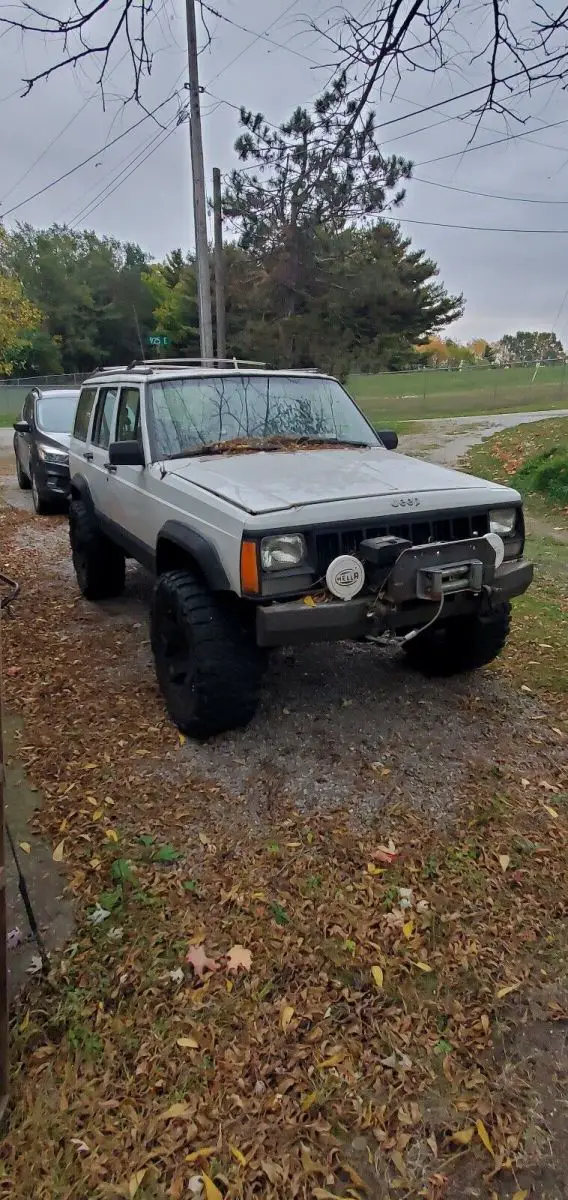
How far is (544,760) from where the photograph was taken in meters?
3.75

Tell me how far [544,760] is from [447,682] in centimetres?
87

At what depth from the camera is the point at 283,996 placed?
240 cm

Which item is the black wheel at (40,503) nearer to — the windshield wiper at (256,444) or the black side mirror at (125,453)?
the black side mirror at (125,453)

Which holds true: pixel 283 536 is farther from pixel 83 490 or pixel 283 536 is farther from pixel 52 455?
pixel 52 455

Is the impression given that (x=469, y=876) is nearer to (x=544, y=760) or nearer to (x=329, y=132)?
(x=544, y=760)

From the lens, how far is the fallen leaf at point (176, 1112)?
Result: 2027mm

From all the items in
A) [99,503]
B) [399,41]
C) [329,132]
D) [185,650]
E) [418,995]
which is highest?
[399,41]

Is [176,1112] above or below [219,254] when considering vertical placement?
below

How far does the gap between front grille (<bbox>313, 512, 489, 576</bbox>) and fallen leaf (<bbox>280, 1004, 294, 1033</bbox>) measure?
1686 millimetres

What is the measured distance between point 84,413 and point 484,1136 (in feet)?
18.5

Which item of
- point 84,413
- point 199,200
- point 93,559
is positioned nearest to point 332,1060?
point 93,559

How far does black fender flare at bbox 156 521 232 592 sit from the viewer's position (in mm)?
3383

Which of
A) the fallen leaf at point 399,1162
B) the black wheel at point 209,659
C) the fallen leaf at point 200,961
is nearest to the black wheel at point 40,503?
the black wheel at point 209,659

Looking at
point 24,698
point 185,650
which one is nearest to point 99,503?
point 24,698
